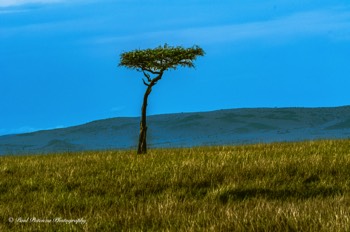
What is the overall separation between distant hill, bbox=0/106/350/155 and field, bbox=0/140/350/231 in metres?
26.9

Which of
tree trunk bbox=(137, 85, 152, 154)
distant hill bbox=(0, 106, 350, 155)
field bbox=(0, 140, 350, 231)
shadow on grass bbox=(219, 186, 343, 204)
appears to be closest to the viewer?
field bbox=(0, 140, 350, 231)

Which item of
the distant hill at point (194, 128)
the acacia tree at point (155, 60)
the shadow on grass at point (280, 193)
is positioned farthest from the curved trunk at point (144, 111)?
the distant hill at point (194, 128)

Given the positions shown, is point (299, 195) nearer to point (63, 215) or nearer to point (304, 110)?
point (63, 215)

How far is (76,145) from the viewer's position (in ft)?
149

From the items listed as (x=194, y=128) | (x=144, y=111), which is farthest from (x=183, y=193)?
(x=194, y=128)

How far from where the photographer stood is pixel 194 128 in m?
52.2

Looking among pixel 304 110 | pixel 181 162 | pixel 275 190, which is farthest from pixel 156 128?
pixel 275 190

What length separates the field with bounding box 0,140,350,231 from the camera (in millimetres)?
8562

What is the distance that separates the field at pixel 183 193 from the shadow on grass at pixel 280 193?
0.02 m

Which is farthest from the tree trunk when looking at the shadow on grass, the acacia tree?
the shadow on grass

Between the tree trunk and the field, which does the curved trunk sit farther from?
the field

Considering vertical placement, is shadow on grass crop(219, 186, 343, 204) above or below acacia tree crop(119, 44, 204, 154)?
below

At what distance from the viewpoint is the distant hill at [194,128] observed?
46.2 m

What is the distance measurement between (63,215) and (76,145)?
1394 inches
